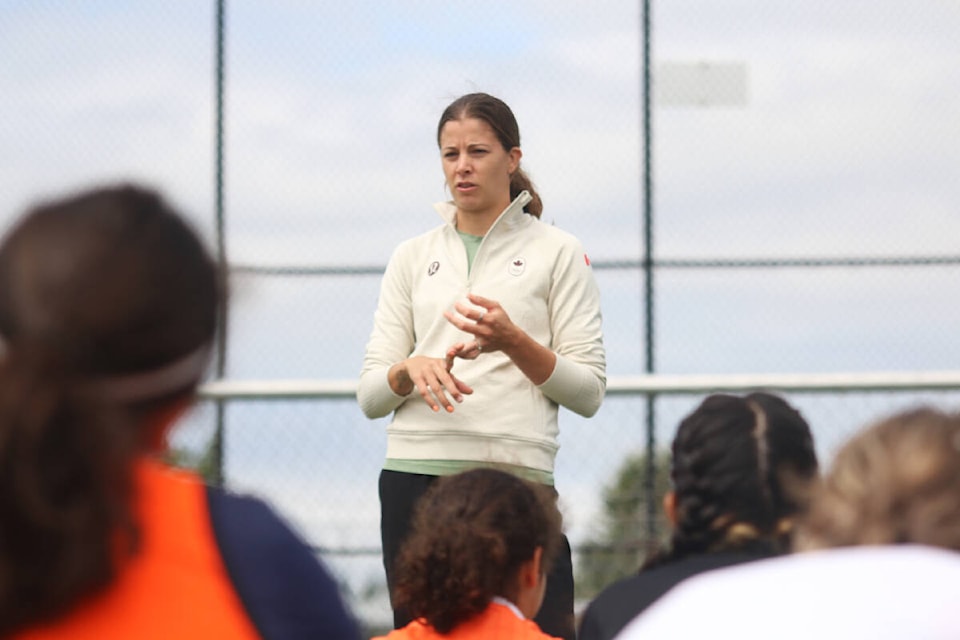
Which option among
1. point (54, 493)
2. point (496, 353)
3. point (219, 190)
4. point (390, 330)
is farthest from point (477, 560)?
point (219, 190)

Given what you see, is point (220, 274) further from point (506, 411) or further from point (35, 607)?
point (506, 411)

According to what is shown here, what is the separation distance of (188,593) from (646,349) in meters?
4.81

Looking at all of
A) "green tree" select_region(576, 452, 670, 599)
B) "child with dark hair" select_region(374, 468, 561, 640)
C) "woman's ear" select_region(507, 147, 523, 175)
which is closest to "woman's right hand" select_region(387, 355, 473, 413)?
"child with dark hair" select_region(374, 468, 561, 640)

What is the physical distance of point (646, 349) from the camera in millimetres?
5844

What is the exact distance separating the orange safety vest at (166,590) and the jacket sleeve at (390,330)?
2.05 metres

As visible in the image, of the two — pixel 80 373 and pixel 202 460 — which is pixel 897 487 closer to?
pixel 80 373

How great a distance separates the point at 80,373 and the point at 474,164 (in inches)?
84.9

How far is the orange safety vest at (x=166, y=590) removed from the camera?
3.66 ft

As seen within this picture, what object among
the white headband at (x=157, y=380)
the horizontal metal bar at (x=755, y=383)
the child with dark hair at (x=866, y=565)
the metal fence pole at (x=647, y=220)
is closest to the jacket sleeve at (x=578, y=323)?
the horizontal metal bar at (x=755, y=383)

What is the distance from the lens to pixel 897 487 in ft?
3.93

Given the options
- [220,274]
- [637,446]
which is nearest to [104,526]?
[220,274]

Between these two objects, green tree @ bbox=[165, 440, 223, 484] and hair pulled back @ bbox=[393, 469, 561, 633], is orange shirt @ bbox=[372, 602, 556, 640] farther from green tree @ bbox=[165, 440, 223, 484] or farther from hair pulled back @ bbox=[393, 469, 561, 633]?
green tree @ bbox=[165, 440, 223, 484]

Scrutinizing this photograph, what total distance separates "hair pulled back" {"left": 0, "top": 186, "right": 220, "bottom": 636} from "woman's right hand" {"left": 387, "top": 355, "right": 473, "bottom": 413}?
1.75 m

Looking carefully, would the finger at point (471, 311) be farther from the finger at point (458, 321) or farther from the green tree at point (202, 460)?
the green tree at point (202, 460)
